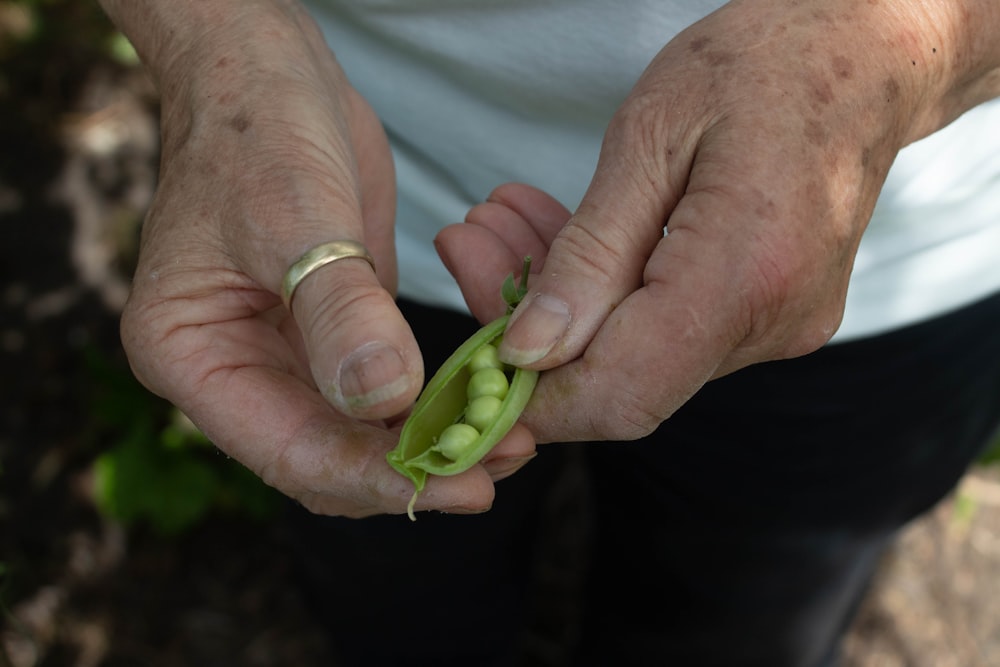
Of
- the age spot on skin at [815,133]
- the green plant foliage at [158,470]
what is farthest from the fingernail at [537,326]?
the green plant foliage at [158,470]

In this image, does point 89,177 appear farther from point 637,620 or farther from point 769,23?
point 769,23

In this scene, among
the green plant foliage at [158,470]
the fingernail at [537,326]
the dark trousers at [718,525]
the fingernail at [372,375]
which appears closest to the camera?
the fingernail at [372,375]

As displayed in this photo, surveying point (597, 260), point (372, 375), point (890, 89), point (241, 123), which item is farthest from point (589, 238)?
point (241, 123)

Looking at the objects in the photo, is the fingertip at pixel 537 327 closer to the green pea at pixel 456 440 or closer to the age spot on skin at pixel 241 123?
the green pea at pixel 456 440

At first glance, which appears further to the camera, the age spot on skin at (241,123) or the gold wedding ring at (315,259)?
the age spot on skin at (241,123)

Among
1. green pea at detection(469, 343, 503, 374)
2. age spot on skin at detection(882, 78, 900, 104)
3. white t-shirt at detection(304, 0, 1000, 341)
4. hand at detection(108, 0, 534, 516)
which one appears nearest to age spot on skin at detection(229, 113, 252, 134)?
hand at detection(108, 0, 534, 516)

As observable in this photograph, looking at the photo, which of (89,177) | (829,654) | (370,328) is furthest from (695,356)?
(89,177)
